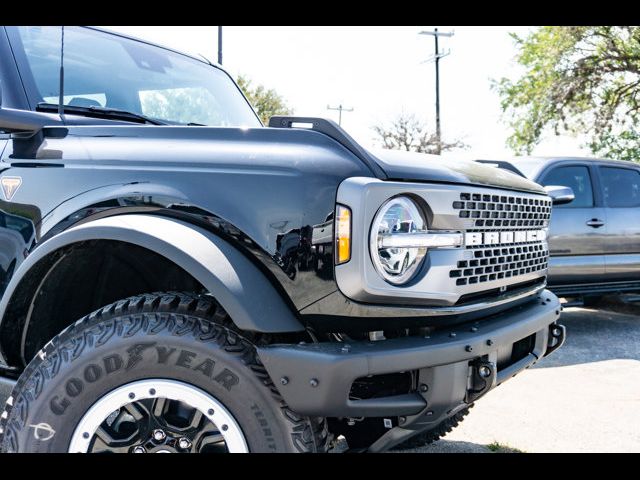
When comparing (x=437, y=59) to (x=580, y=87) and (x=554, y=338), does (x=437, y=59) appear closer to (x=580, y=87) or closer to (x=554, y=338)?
(x=580, y=87)

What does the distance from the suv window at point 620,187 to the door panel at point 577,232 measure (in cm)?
26

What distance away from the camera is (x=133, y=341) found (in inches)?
73.7

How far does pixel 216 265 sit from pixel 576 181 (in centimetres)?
558

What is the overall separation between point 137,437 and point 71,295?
2.81ft

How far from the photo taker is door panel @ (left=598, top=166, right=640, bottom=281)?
21.0 ft

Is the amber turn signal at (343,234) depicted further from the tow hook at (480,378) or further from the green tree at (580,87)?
the green tree at (580,87)

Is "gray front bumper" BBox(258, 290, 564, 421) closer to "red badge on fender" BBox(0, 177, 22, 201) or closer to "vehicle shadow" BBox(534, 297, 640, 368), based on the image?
"red badge on fender" BBox(0, 177, 22, 201)

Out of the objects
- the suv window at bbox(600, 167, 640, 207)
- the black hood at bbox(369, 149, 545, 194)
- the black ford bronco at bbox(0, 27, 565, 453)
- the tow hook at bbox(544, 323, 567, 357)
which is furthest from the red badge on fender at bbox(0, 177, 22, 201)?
the suv window at bbox(600, 167, 640, 207)

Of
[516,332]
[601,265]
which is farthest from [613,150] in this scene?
[516,332]

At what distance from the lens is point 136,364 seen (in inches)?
73.5

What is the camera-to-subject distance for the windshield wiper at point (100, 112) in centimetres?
249

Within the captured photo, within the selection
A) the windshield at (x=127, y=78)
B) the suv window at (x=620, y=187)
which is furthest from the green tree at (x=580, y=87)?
the windshield at (x=127, y=78)

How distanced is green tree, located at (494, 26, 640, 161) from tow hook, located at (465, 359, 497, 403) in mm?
18245

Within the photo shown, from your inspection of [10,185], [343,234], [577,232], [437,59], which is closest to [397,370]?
[343,234]
